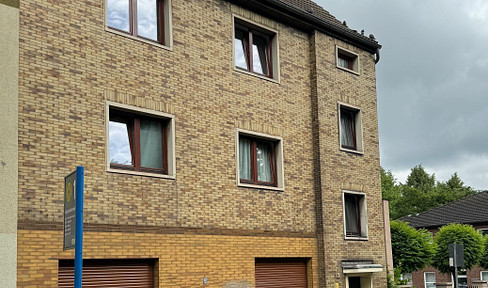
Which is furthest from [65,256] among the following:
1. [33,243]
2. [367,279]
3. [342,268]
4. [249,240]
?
[367,279]

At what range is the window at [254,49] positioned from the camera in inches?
717

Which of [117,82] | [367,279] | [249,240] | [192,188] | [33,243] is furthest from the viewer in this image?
[367,279]

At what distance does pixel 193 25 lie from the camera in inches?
647

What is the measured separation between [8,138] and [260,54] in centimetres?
903

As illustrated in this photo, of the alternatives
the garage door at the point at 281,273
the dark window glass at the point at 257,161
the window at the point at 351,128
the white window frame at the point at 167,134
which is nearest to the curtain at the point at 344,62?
the window at the point at 351,128

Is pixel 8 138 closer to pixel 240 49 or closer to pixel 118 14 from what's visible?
pixel 118 14

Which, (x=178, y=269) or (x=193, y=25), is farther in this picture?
(x=193, y=25)

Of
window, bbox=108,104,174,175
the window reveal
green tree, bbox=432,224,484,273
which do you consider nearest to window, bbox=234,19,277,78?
window, bbox=108,104,174,175

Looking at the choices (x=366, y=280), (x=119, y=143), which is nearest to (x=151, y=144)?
(x=119, y=143)

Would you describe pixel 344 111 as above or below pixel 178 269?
above

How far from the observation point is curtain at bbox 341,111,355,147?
21.2m

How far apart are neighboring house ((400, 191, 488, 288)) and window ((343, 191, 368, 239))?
3250 cm

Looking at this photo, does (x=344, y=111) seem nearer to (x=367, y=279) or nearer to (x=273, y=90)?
(x=273, y=90)

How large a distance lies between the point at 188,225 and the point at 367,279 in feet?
26.0
